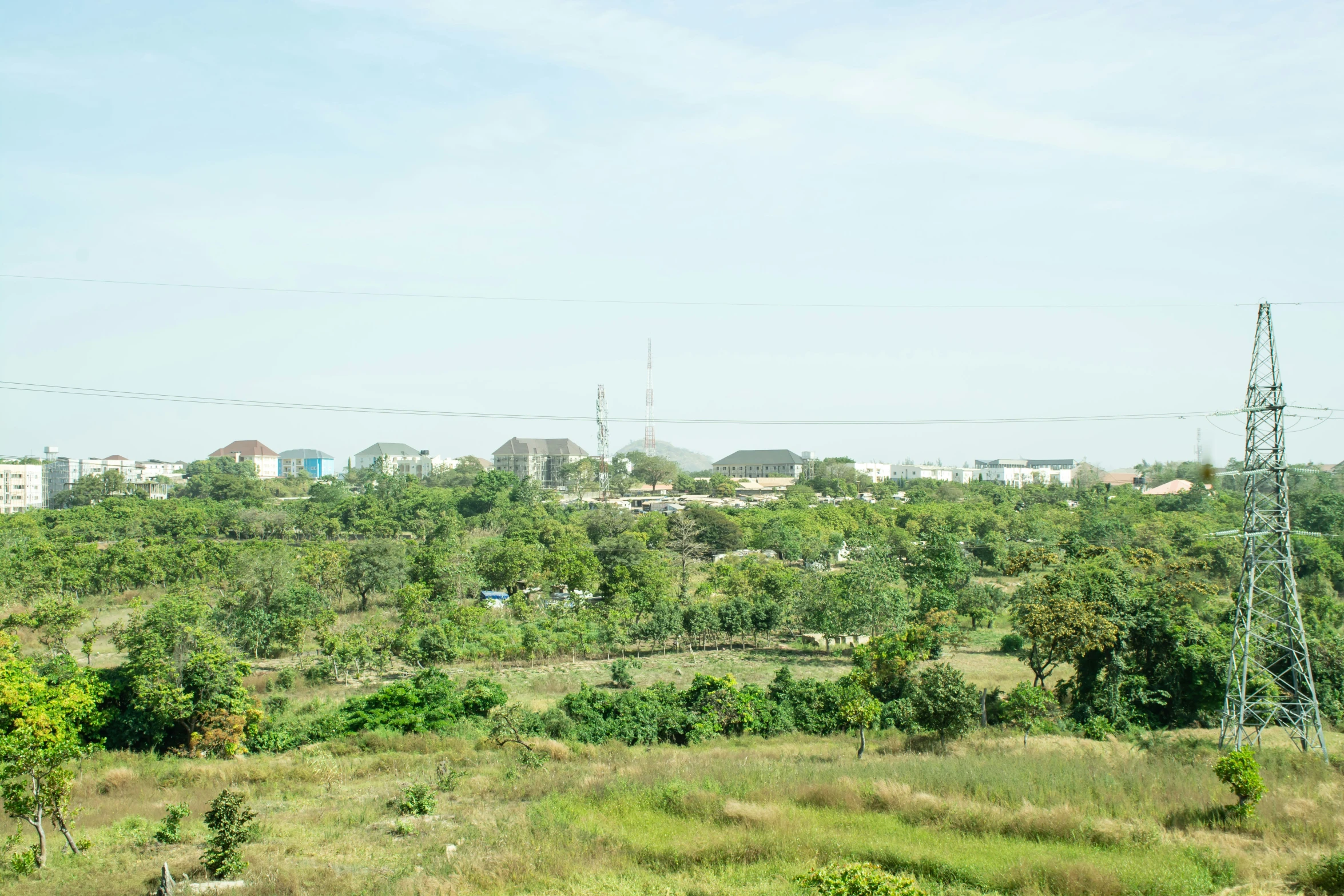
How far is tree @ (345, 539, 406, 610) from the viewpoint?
30.2 metres

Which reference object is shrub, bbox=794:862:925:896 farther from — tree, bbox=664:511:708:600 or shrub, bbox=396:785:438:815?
tree, bbox=664:511:708:600

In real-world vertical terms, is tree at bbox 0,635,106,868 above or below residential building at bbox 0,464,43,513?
below

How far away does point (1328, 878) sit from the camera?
747 cm

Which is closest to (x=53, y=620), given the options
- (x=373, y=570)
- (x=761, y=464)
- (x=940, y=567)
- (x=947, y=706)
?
(x=373, y=570)

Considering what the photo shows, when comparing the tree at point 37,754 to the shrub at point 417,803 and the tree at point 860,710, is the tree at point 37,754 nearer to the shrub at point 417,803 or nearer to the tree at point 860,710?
the shrub at point 417,803

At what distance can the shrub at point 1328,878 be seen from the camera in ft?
24.2

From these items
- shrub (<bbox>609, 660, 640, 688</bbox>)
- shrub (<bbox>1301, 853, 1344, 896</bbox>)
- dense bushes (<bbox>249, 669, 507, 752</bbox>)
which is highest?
shrub (<bbox>1301, 853, 1344, 896</bbox>)

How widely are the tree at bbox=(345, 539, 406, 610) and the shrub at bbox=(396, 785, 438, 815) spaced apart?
1986 cm

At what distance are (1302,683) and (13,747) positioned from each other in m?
20.6

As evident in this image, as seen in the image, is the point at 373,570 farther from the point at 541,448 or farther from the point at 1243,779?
the point at 541,448

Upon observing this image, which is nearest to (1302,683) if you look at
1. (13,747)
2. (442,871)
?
(442,871)

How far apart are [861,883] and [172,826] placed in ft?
27.0

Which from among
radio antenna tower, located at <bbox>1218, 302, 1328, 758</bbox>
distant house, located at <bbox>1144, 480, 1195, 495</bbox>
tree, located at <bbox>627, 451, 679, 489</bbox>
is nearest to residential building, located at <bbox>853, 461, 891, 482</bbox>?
tree, located at <bbox>627, 451, 679, 489</bbox>

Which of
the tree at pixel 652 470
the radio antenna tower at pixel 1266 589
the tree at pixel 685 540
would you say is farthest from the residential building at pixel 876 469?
the radio antenna tower at pixel 1266 589
